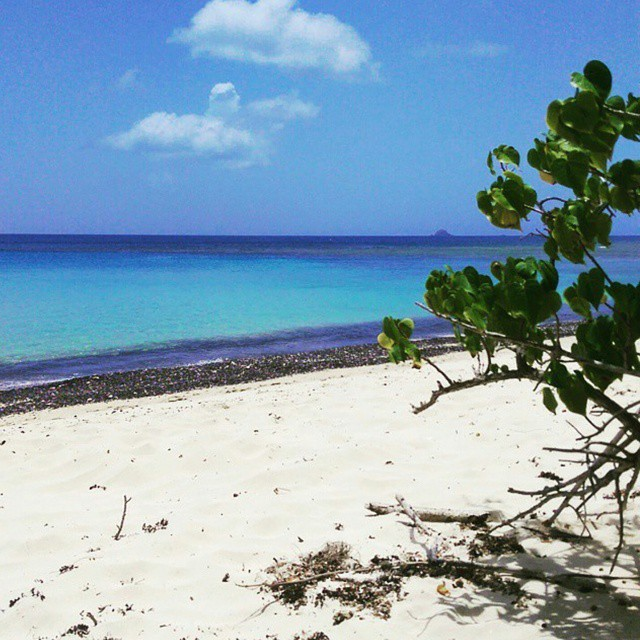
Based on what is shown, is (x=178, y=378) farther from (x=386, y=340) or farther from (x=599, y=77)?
(x=599, y=77)

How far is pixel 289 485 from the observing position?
13.7 ft

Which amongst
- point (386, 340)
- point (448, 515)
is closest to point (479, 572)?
point (448, 515)

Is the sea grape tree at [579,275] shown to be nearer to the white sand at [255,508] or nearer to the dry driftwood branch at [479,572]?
the dry driftwood branch at [479,572]

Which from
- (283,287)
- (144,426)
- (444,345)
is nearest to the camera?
(144,426)

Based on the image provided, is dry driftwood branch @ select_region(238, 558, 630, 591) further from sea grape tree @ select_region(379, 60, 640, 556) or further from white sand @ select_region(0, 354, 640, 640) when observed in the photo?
sea grape tree @ select_region(379, 60, 640, 556)

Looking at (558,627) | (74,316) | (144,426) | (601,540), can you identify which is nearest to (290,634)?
(558,627)

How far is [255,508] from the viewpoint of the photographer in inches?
149

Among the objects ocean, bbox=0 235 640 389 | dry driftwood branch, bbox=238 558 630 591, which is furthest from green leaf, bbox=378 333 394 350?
ocean, bbox=0 235 640 389

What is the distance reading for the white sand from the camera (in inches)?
99.3

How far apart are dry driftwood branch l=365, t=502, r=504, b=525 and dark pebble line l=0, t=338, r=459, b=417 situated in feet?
22.9

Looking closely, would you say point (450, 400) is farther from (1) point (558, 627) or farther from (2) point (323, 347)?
(2) point (323, 347)

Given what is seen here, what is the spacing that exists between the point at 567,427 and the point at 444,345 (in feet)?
30.3

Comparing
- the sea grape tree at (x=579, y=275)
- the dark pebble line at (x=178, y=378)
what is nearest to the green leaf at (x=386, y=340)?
the sea grape tree at (x=579, y=275)

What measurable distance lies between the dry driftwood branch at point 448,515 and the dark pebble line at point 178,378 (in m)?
6.99
